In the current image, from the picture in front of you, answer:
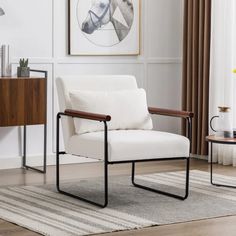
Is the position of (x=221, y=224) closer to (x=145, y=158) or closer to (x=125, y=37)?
(x=145, y=158)

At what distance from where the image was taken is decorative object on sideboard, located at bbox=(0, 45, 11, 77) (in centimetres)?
546

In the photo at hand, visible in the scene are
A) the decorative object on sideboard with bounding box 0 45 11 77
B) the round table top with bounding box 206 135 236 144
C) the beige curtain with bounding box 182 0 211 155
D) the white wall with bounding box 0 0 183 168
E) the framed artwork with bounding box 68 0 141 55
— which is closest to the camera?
the round table top with bounding box 206 135 236 144

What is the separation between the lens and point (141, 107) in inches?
189

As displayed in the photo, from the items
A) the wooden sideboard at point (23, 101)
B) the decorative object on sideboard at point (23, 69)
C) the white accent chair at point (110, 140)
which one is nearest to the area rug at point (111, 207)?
the white accent chair at point (110, 140)

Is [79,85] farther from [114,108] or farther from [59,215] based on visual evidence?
[59,215]

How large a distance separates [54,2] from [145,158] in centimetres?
214

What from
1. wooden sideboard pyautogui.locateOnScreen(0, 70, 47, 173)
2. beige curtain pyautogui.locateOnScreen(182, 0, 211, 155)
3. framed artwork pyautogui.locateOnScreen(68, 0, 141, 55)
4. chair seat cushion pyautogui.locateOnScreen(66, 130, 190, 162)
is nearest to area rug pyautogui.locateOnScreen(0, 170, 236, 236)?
chair seat cushion pyautogui.locateOnScreen(66, 130, 190, 162)

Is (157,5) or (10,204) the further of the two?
(157,5)

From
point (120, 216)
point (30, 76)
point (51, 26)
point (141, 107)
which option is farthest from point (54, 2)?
point (120, 216)

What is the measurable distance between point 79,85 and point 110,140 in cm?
68

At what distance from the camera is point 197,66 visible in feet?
21.0

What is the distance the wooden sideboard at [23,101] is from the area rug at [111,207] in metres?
0.66

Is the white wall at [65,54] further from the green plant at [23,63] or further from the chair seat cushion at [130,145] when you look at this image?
the chair seat cushion at [130,145]

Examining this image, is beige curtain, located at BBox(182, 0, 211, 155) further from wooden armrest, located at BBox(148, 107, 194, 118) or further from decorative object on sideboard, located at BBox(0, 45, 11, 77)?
decorative object on sideboard, located at BBox(0, 45, 11, 77)
